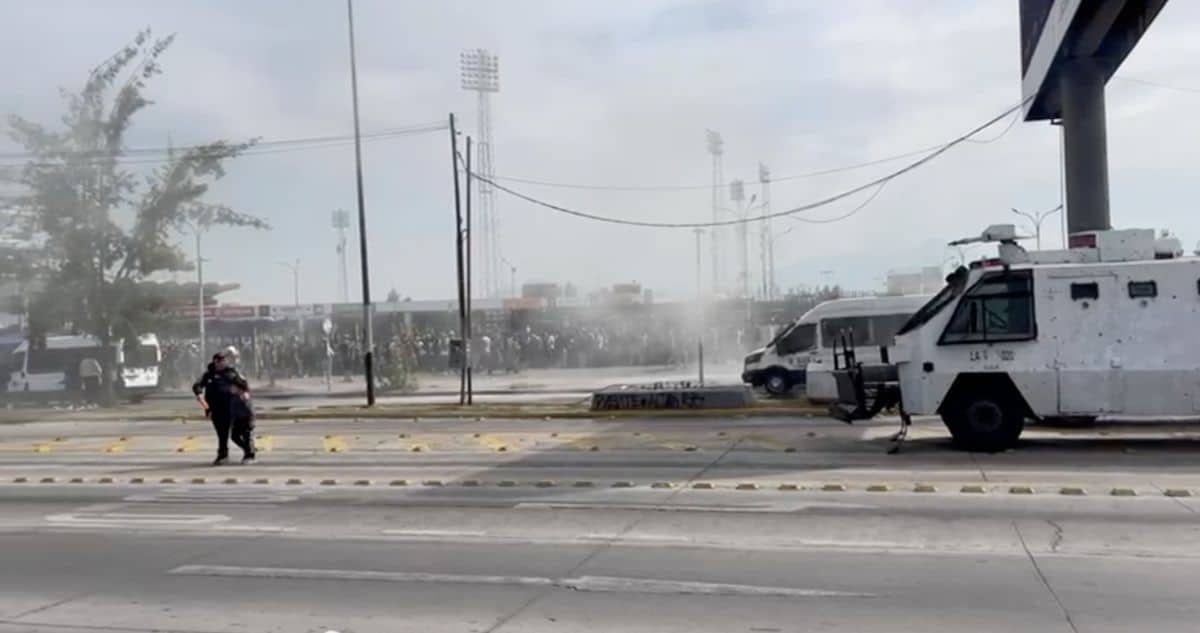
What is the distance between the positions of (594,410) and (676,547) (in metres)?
13.7

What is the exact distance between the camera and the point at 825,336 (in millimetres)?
25844

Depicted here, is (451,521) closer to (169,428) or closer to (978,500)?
(978,500)

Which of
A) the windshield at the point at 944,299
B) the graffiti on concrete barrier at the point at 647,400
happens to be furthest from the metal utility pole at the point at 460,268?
the windshield at the point at 944,299

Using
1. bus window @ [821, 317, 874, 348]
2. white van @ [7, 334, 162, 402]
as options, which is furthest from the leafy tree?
bus window @ [821, 317, 874, 348]

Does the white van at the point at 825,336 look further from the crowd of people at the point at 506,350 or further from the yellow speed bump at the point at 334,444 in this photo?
the crowd of people at the point at 506,350

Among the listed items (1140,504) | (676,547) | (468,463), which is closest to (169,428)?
(468,463)

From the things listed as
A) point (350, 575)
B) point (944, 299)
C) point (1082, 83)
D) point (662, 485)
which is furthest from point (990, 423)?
point (1082, 83)

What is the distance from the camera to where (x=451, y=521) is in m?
10.1

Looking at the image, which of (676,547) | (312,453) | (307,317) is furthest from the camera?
(307,317)

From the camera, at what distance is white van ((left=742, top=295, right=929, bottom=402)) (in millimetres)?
25078

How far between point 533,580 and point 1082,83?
18371 millimetres

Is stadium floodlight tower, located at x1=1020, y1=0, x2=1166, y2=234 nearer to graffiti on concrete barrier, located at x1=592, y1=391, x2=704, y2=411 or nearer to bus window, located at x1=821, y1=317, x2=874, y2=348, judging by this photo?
bus window, located at x1=821, y1=317, x2=874, y2=348

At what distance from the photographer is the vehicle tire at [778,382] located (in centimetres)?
2644

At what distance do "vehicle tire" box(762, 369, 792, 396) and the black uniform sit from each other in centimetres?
1396
